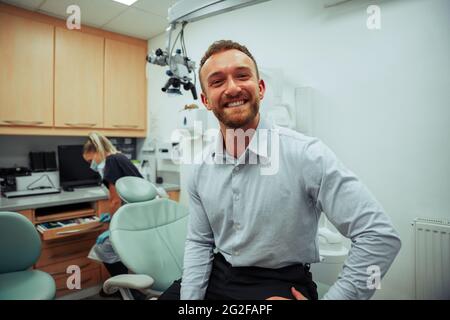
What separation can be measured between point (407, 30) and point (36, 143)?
9.69 feet

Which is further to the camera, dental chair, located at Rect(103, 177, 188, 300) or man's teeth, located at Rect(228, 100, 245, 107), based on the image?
dental chair, located at Rect(103, 177, 188, 300)

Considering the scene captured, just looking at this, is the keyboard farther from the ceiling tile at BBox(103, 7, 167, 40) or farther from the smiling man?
the smiling man

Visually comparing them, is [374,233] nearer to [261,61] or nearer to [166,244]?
[166,244]

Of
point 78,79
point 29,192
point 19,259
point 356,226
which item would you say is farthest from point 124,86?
point 356,226

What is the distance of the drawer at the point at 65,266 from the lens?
2.01 metres

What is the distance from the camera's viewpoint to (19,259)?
1311 mm

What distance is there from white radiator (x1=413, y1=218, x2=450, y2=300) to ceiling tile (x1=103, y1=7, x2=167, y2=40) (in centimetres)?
246

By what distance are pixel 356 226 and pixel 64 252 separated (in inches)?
84.5

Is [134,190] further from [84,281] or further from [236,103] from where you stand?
Result: [84,281]

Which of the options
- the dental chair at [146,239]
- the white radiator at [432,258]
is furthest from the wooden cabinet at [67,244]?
the white radiator at [432,258]

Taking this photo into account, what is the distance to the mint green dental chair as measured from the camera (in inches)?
47.4

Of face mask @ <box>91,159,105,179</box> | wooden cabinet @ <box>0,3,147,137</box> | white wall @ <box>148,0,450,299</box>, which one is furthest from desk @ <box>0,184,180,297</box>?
white wall @ <box>148,0,450,299</box>

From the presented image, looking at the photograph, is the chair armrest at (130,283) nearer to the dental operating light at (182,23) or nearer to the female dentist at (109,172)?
the female dentist at (109,172)

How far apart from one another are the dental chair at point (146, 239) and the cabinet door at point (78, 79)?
1.34 m
